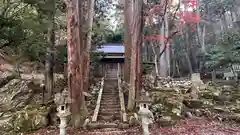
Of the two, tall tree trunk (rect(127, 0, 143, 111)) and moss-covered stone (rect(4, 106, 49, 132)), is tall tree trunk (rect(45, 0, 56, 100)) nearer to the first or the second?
moss-covered stone (rect(4, 106, 49, 132))

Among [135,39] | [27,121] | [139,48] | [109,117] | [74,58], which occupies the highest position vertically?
[135,39]

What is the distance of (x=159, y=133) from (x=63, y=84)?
632 centimetres

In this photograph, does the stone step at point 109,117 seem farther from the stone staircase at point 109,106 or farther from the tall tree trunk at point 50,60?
the tall tree trunk at point 50,60

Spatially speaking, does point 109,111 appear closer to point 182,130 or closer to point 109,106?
point 109,106

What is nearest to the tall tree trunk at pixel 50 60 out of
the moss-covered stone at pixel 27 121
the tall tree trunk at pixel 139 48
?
the moss-covered stone at pixel 27 121

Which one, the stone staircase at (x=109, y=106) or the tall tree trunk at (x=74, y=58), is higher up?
the tall tree trunk at (x=74, y=58)

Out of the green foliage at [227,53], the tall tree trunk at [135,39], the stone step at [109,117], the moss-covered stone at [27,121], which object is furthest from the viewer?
the green foliage at [227,53]

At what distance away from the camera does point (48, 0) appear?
948cm

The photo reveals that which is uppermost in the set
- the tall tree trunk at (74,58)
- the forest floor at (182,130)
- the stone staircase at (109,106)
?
the tall tree trunk at (74,58)

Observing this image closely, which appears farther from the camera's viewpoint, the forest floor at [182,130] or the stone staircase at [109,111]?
the stone staircase at [109,111]

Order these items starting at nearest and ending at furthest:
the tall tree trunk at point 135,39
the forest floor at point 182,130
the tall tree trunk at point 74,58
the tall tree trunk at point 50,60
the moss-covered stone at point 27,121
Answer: the forest floor at point 182,130 < the tall tree trunk at point 74,58 < the moss-covered stone at point 27,121 < the tall tree trunk at point 135,39 < the tall tree trunk at point 50,60

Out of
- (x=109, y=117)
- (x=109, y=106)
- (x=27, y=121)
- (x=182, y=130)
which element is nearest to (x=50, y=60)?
(x=27, y=121)

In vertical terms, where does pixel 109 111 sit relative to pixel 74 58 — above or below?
below

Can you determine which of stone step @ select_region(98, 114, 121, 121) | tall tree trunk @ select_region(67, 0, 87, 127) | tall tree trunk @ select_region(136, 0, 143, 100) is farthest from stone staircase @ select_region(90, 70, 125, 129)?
tall tree trunk @ select_region(136, 0, 143, 100)
